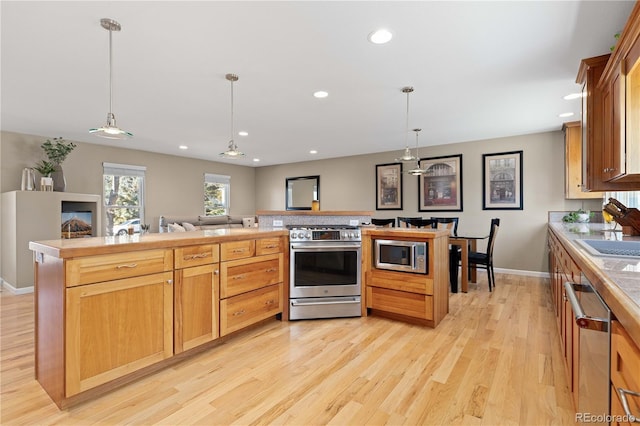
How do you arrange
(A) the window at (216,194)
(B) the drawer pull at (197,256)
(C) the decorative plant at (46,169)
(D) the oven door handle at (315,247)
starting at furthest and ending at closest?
(A) the window at (216,194), (C) the decorative plant at (46,169), (D) the oven door handle at (315,247), (B) the drawer pull at (197,256)

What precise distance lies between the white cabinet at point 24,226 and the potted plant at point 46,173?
1.02 ft

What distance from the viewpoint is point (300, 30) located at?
7.13ft

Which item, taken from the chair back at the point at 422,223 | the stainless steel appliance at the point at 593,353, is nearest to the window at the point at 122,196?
the chair back at the point at 422,223

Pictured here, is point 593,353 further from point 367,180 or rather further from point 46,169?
point 46,169

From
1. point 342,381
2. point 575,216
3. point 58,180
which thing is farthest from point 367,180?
point 58,180

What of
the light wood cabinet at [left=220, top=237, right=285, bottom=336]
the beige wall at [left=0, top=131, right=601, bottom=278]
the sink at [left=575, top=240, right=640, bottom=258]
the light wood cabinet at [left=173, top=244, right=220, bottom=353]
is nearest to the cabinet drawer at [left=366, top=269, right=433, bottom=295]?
the light wood cabinet at [left=220, top=237, right=285, bottom=336]

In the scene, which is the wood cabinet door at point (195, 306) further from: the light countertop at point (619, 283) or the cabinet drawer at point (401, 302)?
the light countertop at point (619, 283)

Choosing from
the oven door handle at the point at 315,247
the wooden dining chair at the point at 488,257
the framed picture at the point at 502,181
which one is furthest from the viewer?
the framed picture at the point at 502,181

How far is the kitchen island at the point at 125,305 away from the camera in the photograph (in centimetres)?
175

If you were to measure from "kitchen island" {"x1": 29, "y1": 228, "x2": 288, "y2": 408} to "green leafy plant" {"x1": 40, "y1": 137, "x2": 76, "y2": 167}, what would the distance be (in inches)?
157

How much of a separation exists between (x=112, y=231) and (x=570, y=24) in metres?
7.33

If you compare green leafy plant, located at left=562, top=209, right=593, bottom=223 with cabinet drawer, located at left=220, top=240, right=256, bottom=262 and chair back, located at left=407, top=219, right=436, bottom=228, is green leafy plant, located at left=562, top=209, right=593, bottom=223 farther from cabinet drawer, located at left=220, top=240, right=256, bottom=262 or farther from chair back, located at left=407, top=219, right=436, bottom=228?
cabinet drawer, located at left=220, top=240, right=256, bottom=262

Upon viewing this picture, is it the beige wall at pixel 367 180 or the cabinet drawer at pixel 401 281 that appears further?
the beige wall at pixel 367 180

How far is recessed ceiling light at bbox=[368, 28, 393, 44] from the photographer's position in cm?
218
